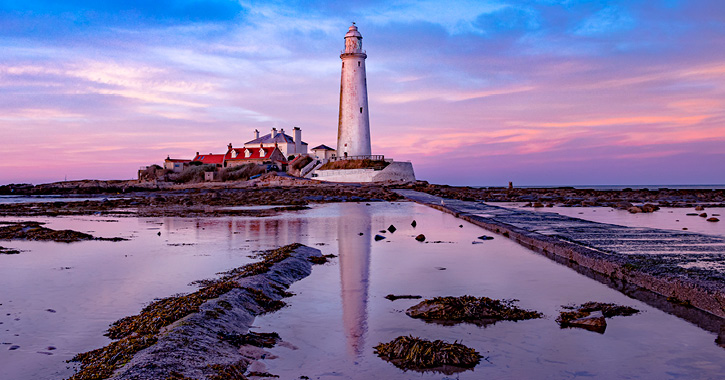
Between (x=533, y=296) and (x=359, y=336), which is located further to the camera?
(x=533, y=296)

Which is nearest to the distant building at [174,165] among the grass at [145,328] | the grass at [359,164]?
the grass at [359,164]

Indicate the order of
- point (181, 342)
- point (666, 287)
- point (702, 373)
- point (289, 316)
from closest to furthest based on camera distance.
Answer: point (702, 373) < point (181, 342) < point (289, 316) < point (666, 287)

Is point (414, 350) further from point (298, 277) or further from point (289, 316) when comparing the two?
point (298, 277)

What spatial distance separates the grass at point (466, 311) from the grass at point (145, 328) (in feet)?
5.65

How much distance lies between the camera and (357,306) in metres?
6.37

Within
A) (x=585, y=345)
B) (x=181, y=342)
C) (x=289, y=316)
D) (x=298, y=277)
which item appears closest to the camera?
(x=181, y=342)

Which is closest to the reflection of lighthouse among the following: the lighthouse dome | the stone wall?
the stone wall

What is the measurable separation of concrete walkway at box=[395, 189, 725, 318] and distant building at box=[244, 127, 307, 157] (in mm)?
67038

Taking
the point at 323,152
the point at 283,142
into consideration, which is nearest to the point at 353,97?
the point at 323,152

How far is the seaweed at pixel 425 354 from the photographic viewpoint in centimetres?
432

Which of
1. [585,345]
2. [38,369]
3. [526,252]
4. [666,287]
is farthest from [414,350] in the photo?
[526,252]

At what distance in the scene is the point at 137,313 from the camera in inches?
239

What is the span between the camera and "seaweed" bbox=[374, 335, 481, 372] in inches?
170

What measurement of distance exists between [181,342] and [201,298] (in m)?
1.67
